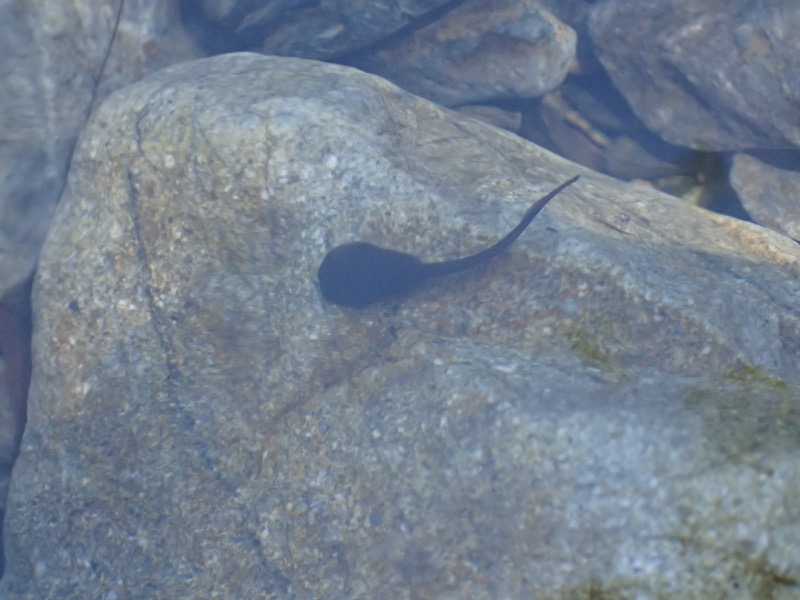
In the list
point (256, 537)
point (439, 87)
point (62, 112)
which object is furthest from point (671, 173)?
point (62, 112)

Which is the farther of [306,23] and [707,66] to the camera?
[306,23]

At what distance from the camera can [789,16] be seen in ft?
13.5

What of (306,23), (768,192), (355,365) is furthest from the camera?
(306,23)

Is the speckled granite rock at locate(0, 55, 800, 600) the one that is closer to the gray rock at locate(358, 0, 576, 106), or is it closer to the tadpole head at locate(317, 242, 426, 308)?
the tadpole head at locate(317, 242, 426, 308)

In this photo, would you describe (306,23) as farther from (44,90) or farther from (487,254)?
(487,254)

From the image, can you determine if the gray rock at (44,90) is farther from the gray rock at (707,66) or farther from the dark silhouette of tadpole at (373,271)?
the gray rock at (707,66)

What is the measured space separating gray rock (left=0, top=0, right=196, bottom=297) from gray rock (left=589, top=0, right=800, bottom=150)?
359cm

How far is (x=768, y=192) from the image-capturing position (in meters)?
4.76

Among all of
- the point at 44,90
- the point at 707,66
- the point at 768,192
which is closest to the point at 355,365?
the point at 44,90

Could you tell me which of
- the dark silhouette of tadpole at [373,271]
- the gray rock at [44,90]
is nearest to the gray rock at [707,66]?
the dark silhouette of tadpole at [373,271]

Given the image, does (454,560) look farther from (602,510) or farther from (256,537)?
(256,537)

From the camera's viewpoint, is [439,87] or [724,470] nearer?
[724,470]

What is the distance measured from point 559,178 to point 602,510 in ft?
7.52

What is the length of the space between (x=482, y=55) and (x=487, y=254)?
224cm
